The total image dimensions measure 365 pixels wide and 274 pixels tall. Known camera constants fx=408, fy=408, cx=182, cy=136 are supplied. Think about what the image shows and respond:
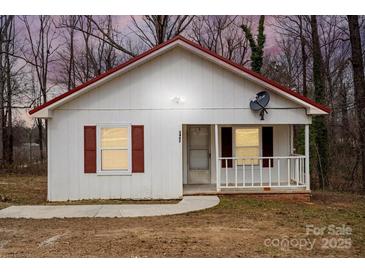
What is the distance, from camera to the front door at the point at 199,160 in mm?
11477

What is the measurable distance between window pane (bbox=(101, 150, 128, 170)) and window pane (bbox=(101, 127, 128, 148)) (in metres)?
0.17

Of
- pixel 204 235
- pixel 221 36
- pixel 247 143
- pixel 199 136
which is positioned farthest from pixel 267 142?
pixel 221 36

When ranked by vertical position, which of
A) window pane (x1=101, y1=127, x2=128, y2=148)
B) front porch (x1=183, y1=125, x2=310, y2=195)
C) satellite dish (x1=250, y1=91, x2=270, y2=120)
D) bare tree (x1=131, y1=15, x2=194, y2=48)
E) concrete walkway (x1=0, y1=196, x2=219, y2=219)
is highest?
bare tree (x1=131, y1=15, x2=194, y2=48)

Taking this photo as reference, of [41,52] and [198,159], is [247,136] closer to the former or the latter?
[198,159]

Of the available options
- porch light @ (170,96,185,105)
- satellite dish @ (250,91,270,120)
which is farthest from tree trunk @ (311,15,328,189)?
porch light @ (170,96,185,105)

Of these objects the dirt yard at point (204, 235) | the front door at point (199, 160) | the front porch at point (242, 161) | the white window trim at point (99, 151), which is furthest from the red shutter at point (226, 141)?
the white window trim at point (99, 151)

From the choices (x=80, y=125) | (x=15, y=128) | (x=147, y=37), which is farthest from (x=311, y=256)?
(x=15, y=128)

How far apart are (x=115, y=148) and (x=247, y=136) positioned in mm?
3703

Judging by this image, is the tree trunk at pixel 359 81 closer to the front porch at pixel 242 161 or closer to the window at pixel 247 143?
the front porch at pixel 242 161

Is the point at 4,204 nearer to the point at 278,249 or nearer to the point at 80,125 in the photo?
the point at 80,125

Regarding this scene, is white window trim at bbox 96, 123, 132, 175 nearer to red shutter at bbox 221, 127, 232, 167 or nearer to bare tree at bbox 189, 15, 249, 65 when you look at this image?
red shutter at bbox 221, 127, 232, 167

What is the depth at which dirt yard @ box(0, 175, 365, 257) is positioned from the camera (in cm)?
562

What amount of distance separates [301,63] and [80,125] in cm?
1275

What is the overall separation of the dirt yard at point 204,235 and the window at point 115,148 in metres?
2.49
